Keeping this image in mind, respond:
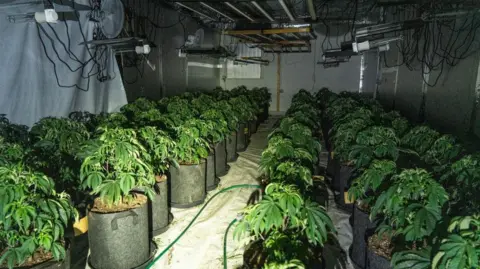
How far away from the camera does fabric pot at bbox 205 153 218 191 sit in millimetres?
3173

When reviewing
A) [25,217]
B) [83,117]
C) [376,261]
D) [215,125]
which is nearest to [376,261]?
[376,261]

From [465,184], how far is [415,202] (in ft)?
1.47

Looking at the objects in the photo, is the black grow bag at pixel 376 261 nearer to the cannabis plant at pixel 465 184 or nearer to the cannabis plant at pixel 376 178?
the cannabis plant at pixel 376 178

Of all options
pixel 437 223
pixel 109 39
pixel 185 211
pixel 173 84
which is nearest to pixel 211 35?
pixel 173 84

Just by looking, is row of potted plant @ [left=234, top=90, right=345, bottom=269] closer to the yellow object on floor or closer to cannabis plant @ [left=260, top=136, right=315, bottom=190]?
cannabis plant @ [left=260, top=136, right=315, bottom=190]

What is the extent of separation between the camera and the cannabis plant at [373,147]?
2.20 meters

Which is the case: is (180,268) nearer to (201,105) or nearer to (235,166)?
(235,166)

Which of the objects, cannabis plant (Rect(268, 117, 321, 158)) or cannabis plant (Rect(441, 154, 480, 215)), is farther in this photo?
cannabis plant (Rect(268, 117, 321, 158))

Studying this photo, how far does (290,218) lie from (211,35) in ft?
27.3

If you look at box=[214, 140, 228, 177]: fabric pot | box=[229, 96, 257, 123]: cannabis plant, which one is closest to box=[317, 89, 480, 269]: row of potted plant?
box=[214, 140, 228, 177]: fabric pot

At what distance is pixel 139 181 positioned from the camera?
6.23ft

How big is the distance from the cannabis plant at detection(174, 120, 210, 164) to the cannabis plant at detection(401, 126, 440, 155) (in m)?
1.71

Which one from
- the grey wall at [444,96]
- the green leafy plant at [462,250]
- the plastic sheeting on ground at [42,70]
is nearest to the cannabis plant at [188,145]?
the plastic sheeting on ground at [42,70]

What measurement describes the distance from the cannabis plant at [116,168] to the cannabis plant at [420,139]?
1.99 m
